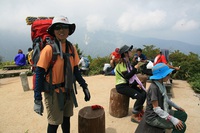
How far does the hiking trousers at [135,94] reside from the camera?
372cm

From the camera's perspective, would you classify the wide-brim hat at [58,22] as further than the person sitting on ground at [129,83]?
No

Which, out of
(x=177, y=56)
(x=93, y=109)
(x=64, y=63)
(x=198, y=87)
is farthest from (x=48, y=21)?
(x=177, y=56)

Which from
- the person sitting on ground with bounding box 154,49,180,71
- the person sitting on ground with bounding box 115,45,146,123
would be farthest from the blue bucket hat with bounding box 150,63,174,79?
the person sitting on ground with bounding box 154,49,180,71

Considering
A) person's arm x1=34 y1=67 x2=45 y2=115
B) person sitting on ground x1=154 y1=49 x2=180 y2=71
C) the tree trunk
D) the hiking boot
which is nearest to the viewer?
person's arm x1=34 y1=67 x2=45 y2=115

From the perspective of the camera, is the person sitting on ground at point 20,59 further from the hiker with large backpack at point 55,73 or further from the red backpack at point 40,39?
the hiker with large backpack at point 55,73

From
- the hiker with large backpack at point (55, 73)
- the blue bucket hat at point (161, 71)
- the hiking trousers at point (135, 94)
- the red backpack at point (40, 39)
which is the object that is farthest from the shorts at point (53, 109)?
the hiking trousers at point (135, 94)

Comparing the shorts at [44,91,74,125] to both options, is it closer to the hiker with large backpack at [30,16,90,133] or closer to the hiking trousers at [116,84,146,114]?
the hiker with large backpack at [30,16,90,133]

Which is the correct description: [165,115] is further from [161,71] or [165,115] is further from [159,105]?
[161,71]

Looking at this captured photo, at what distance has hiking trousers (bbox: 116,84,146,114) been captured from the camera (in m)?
3.72

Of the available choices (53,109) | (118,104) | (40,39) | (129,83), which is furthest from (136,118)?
(40,39)

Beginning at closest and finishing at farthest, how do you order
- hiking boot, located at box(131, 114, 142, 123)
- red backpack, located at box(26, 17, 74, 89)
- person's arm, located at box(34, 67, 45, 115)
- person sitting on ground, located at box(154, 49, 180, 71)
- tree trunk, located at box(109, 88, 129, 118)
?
person's arm, located at box(34, 67, 45, 115)
red backpack, located at box(26, 17, 74, 89)
hiking boot, located at box(131, 114, 142, 123)
tree trunk, located at box(109, 88, 129, 118)
person sitting on ground, located at box(154, 49, 180, 71)

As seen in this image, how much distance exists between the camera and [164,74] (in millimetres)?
2486

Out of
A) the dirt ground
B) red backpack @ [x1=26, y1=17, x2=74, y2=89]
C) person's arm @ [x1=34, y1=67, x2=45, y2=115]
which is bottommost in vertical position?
the dirt ground

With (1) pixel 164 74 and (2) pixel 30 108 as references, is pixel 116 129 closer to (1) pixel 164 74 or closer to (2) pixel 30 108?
(1) pixel 164 74
